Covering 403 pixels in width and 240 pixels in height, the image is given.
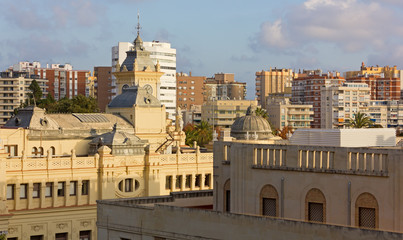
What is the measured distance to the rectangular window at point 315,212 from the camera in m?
34.0

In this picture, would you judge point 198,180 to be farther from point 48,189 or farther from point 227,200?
point 227,200

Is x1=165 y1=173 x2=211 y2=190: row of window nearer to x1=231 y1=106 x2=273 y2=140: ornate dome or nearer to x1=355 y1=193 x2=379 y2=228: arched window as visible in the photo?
x1=231 y1=106 x2=273 y2=140: ornate dome

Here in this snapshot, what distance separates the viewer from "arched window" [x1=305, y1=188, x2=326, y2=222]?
33.8m

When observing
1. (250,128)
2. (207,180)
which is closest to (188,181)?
(207,180)

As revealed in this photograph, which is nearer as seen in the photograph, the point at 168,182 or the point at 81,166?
the point at 81,166

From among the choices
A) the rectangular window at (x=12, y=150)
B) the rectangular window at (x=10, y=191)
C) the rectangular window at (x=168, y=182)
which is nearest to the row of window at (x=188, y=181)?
the rectangular window at (x=168, y=182)

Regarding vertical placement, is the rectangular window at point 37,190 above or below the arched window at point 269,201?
below

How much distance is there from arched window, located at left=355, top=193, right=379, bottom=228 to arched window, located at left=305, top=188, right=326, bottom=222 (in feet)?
5.07

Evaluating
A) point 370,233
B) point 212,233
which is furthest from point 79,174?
point 370,233

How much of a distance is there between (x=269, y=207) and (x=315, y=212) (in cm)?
245

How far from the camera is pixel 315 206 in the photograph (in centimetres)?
3416

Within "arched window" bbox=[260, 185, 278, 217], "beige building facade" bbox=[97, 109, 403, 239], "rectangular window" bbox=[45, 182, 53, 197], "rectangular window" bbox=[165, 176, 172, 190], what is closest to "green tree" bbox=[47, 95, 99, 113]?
"rectangular window" bbox=[165, 176, 172, 190]

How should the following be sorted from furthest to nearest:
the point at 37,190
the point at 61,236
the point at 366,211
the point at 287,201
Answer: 1. the point at 61,236
2. the point at 37,190
3. the point at 287,201
4. the point at 366,211

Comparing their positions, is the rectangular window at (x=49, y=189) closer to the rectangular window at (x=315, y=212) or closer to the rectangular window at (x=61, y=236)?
the rectangular window at (x=61, y=236)
